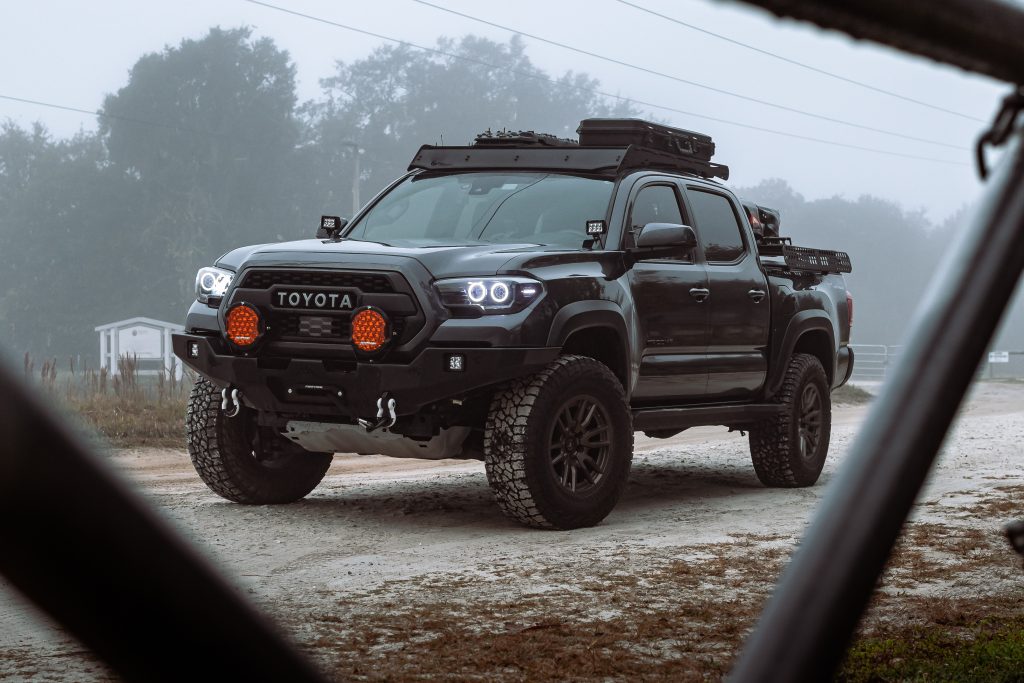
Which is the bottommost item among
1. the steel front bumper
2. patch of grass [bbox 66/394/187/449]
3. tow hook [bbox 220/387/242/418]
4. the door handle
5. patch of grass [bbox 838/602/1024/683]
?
patch of grass [bbox 66/394/187/449]

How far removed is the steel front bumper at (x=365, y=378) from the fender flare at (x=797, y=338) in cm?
304

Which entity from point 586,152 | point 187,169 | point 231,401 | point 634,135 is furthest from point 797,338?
point 187,169

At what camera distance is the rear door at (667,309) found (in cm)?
852

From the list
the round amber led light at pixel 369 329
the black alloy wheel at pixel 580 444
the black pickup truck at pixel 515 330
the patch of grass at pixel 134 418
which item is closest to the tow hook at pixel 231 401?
the black pickup truck at pixel 515 330

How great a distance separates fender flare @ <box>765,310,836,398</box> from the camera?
10062 mm

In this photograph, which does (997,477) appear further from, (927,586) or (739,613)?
(739,613)

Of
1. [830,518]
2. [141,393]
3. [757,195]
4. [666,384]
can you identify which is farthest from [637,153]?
[757,195]

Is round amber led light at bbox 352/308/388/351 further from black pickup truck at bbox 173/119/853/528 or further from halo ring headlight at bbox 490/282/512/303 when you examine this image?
halo ring headlight at bbox 490/282/512/303

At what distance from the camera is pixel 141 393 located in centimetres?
1748

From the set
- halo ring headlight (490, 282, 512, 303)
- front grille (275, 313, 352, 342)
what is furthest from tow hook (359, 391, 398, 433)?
halo ring headlight (490, 282, 512, 303)

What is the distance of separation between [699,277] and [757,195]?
11962cm

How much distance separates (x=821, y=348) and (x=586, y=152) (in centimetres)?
327

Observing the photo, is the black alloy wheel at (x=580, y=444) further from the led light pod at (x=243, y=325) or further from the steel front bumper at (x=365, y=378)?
the led light pod at (x=243, y=325)

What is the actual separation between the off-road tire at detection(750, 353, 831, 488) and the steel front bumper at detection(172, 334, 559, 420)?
316 cm
